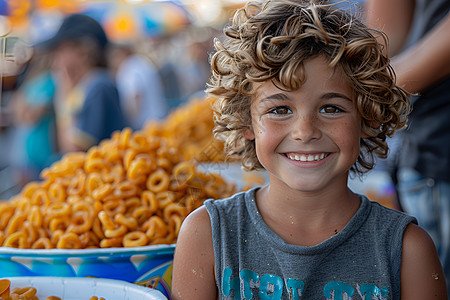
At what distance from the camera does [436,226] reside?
2088mm


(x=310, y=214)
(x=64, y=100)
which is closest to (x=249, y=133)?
(x=310, y=214)

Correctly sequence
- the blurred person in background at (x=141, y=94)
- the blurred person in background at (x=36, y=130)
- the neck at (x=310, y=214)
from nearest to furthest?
the neck at (x=310, y=214) < the blurred person in background at (x=36, y=130) < the blurred person in background at (x=141, y=94)

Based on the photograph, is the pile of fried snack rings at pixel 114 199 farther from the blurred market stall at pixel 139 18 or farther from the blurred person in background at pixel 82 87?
the blurred market stall at pixel 139 18

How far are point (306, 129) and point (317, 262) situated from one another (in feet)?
1.17

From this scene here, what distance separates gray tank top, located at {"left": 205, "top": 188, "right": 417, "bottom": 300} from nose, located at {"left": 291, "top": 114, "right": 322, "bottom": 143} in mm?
279

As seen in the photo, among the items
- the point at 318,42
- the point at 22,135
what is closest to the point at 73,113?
the point at 22,135

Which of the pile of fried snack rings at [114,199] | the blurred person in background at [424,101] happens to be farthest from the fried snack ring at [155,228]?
the blurred person in background at [424,101]

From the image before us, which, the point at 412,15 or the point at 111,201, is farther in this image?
the point at 412,15

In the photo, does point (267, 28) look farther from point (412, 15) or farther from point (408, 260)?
point (412, 15)

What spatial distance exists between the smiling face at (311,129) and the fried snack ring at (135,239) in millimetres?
562

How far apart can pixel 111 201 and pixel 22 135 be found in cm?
301

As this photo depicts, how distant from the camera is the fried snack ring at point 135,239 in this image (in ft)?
5.21

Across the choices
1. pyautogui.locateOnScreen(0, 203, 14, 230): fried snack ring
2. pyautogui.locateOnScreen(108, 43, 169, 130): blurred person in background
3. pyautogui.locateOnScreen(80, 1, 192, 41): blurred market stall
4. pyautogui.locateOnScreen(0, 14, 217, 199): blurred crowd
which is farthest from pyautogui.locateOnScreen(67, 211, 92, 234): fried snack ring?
pyautogui.locateOnScreen(80, 1, 192, 41): blurred market stall

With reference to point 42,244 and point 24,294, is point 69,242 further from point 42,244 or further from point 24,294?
point 24,294
